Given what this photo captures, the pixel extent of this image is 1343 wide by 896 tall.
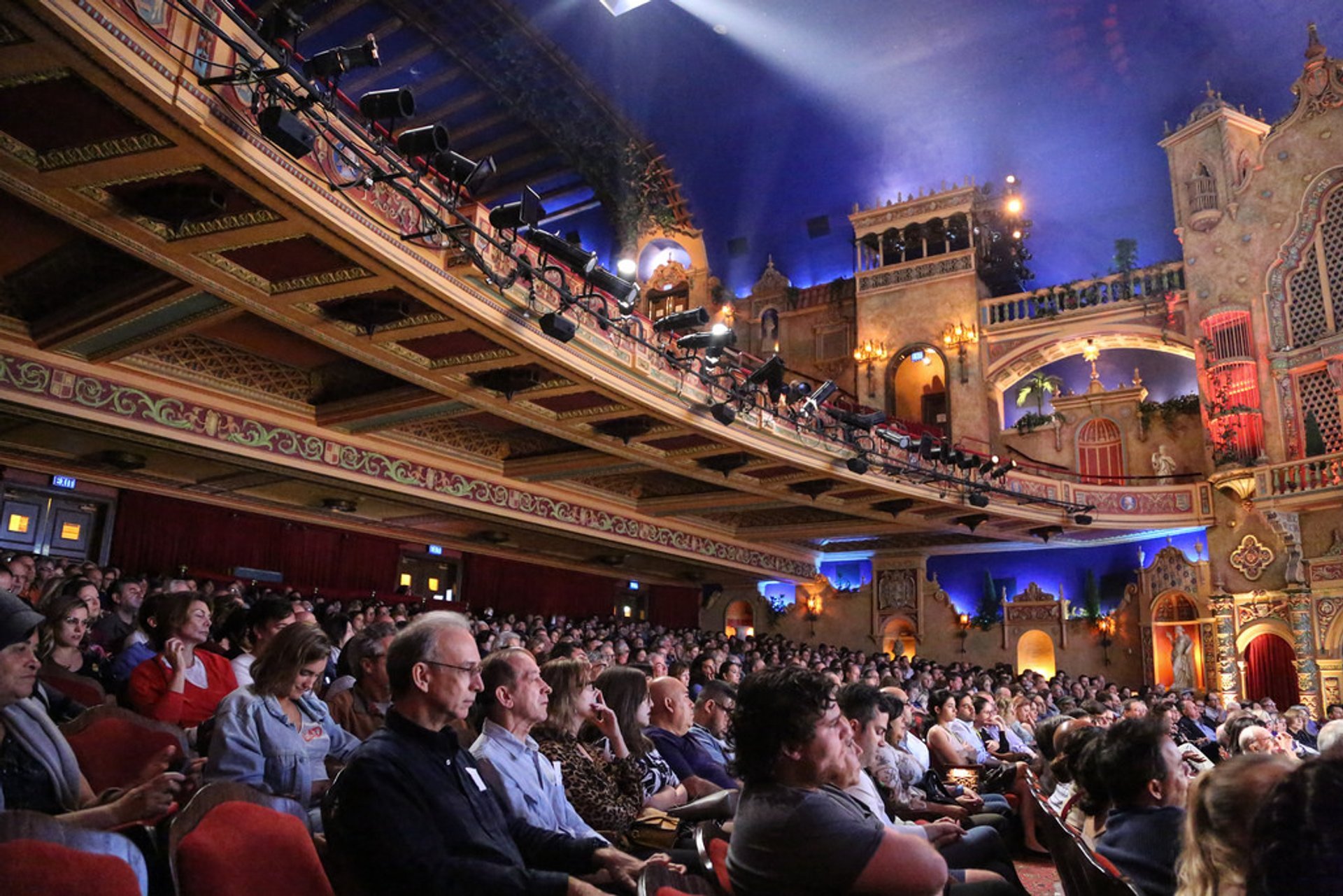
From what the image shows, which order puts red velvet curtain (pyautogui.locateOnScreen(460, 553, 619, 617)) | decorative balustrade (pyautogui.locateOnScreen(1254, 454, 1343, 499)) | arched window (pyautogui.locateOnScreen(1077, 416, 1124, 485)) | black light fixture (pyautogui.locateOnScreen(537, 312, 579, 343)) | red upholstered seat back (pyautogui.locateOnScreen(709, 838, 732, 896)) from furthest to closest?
1. arched window (pyautogui.locateOnScreen(1077, 416, 1124, 485))
2. red velvet curtain (pyautogui.locateOnScreen(460, 553, 619, 617))
3. decorative balustrade (pyautogui.locateOnScreen(1254, 454, 1343, 499))
4. black light fixture (pyautogui.locateOnScreen(537, 312, 579, 343))
5. red upholstered seat back (pyautogui.locateOnScreen(709, 838, 732, 896))

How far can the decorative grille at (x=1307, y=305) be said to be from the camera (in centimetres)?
1304

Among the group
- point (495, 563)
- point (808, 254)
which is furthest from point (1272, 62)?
point (495, 563)

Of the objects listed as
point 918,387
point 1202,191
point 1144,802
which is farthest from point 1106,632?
point 1144,802

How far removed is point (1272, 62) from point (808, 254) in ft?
30.3

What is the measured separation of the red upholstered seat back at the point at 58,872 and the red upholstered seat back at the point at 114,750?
1.08 metres

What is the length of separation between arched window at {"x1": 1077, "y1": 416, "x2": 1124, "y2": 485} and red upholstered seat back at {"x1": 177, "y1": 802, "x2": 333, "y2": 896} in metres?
15.6

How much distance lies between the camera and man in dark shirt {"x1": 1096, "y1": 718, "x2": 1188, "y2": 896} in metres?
2.09

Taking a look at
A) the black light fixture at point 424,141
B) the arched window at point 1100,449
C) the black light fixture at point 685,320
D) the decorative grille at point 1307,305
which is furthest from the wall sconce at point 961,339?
the black light fixture at point 424,141

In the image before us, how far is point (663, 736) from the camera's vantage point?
360 cm

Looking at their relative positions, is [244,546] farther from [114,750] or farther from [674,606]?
[114,750]

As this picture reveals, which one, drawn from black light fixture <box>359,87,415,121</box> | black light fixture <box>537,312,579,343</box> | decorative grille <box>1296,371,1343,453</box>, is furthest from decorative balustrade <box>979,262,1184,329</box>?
black light fixture <box>359,87,415,121</box>

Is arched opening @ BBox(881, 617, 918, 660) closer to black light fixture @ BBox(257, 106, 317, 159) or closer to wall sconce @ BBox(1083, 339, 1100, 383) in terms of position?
wall sconce @ BBox(1083, 339, 1100, 383)

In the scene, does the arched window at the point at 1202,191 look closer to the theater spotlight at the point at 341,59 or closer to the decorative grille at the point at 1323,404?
the decorative grille at the point at 1323,404

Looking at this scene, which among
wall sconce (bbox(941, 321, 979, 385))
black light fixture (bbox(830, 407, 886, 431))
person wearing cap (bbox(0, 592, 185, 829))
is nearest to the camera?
person wearing cap (bbox(0, 592, 185, 829))
